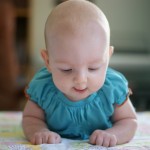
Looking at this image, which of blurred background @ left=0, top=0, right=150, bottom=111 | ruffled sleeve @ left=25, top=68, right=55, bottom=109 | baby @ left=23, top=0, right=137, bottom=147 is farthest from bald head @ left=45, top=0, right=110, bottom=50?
blurred background @ left=0, top=0, right=150, bottom=111

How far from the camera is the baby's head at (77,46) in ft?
2.90

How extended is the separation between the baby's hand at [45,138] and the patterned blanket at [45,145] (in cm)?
1

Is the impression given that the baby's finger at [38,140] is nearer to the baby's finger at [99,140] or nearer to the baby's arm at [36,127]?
the baby's arm at [36,127]


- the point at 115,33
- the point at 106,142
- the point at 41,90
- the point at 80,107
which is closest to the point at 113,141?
the point at 106,142

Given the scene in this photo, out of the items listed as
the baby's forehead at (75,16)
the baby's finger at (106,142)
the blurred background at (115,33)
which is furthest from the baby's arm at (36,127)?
the blurred background at (115,33)

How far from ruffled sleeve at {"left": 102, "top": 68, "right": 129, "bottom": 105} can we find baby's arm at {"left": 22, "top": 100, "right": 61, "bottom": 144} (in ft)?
0.51

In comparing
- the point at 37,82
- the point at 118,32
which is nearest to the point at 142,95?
the point at 118,32

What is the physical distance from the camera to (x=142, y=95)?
289 cm

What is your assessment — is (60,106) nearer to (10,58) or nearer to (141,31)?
(10,58)

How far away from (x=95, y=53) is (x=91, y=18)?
8 cm

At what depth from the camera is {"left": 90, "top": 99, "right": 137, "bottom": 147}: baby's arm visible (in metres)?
0.94

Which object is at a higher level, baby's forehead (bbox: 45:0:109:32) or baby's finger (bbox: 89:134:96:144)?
baby's forehead (bbox: 45:0:109:32)

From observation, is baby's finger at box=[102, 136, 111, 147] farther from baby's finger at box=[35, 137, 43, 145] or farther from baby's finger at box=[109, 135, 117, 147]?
baby's finger at box=[35, 137, 43, 145]

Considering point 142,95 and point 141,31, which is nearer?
point 142,95
